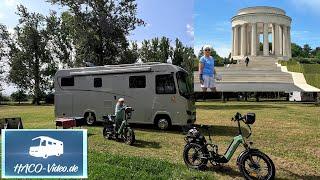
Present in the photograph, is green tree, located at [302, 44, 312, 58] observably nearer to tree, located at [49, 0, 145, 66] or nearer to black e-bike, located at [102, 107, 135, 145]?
black e-bike, located at [102, 107, 135, 145]

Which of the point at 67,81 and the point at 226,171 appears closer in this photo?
the point at 226,171

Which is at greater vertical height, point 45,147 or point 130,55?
point 130,55

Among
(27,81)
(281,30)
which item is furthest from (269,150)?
(27,81)

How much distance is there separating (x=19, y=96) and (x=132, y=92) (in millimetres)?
36839

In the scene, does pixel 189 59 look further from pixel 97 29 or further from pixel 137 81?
pixel 97 29

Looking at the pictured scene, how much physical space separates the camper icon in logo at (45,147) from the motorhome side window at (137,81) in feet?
33.8

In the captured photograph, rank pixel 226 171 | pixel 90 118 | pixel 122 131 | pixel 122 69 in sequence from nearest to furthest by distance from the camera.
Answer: pixel 226 171, pixel 122 131, pixel 122 69, pixel 90 118

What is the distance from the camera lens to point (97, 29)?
32906mm

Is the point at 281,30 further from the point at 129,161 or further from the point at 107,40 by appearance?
the point at 107,40

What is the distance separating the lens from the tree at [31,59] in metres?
49.8

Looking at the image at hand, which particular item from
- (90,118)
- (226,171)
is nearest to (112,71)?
(90,118)

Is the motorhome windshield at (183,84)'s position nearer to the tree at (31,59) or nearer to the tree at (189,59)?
the tree at (189,59)

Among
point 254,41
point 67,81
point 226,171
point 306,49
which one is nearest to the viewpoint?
point 226,171

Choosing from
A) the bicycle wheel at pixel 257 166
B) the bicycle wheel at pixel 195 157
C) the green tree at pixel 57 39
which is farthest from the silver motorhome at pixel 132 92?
the green tree at pixel 57 39
